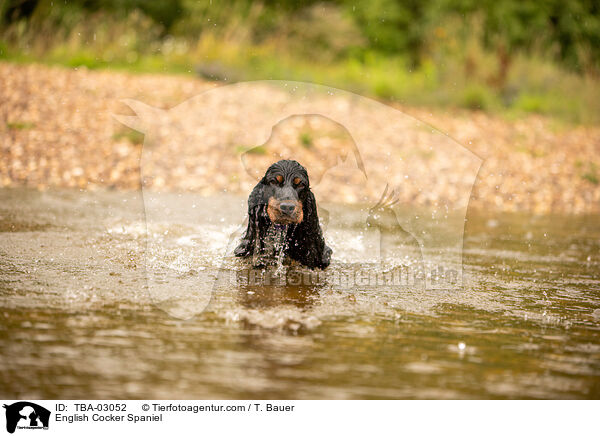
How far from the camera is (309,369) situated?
122 inches

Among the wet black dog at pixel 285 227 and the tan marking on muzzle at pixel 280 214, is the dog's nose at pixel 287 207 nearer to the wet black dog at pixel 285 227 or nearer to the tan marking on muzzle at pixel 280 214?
the tan marking on muzzle at pixel 280 214

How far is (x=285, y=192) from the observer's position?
191 inches

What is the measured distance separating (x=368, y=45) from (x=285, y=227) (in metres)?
16.8

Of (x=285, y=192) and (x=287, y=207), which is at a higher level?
(x=285, y=192)

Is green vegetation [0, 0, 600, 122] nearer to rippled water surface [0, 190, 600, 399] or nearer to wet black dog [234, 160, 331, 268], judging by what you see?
rippled water surface [0, 190, 600, 399]

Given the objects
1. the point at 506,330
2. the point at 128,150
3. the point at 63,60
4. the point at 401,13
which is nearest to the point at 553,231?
the point at 506,330

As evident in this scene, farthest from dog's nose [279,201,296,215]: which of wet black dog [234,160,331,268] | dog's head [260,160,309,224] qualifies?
wet black dog [234,160,331,268]

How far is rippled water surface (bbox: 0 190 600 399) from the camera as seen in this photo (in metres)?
2.95

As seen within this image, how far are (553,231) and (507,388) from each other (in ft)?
18.7

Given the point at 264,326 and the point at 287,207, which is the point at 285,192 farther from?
the point at 264,326

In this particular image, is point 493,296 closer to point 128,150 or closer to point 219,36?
point 128,150
